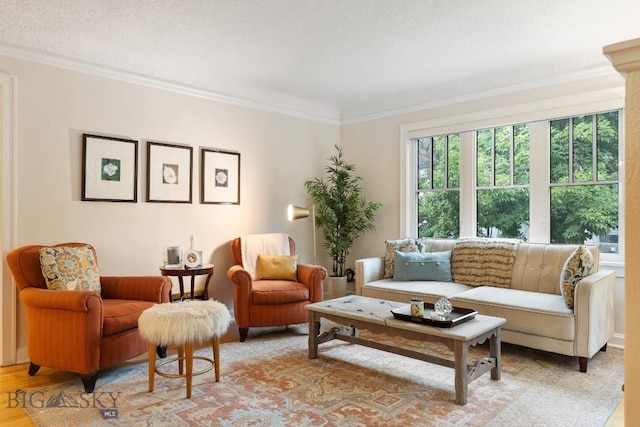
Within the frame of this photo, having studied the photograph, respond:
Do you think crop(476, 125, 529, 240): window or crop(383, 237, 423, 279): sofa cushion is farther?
crop(383, 237, 423, 279): sofa cushion

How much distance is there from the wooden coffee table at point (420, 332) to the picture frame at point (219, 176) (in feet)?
6.27

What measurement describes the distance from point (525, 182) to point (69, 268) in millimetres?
4263

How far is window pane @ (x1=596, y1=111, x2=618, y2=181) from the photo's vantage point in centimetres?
388

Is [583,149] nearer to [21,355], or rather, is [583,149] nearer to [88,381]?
[88,381]

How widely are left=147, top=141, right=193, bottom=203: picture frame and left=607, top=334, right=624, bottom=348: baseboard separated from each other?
418cm

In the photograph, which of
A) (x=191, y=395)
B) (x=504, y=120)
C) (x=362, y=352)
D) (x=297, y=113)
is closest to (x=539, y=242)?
(x=504, y=120)

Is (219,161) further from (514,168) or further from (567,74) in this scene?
(567,74)

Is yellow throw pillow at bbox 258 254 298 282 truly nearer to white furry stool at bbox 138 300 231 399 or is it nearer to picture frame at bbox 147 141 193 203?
picture frame at bbox 147 141 193 203

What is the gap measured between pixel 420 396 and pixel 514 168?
9.26 ft

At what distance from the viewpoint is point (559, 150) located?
4.22 m

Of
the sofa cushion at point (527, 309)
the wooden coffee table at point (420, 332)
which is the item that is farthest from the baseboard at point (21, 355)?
the sofa cushion at point (527, 309)

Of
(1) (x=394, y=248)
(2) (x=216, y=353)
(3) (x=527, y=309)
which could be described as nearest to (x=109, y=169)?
(2) (x=216, y=353)

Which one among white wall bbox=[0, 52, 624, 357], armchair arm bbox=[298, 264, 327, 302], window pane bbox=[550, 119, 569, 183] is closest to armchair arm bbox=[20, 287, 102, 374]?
white wall bbox=[0, 52, 624, 357]

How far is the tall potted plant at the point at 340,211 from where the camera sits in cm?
534
